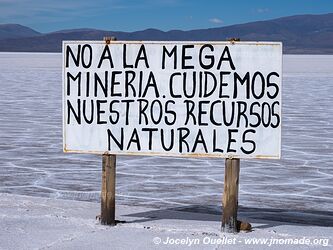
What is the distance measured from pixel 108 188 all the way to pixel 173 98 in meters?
0.68

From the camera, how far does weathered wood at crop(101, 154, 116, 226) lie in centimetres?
493

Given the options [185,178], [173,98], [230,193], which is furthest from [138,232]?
[185,178]

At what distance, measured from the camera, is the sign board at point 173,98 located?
476 cm

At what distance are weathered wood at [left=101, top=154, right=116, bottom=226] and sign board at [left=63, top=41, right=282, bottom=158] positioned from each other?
7cm

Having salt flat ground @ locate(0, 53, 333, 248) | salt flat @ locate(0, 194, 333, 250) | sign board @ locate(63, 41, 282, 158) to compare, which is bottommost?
salt flat @ locate(0, 194, 333, 250)

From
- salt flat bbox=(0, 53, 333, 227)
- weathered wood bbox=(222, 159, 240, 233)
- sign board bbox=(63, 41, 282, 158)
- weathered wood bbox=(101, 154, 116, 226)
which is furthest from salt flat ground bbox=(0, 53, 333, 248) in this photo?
weathered wood bbox=(101, 154, 116, 226)

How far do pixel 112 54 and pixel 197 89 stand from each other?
556 millimetres

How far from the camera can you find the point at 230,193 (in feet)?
15.6

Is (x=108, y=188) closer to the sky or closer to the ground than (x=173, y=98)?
closer to the ground

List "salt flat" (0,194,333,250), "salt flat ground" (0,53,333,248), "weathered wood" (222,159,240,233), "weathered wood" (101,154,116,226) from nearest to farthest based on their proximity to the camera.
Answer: "salt flat" (0,194,333,250), "weathered wood" (222,159,240,233), "weathered wood" (101,154,116,226), "salt flat ground" (0,53,333,248)

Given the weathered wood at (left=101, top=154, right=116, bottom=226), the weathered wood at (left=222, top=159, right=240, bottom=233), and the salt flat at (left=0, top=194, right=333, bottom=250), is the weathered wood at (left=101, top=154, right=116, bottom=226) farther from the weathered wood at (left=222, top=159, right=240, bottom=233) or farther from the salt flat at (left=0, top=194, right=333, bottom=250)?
the weathered wood at (left=222, top=159, right=240, bottom=233)

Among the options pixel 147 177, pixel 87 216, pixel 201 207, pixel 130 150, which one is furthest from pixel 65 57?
pixel 147 177

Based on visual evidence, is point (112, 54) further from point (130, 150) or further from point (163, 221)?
point (163, 221)

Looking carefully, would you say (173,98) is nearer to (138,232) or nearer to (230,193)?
(230,193)
